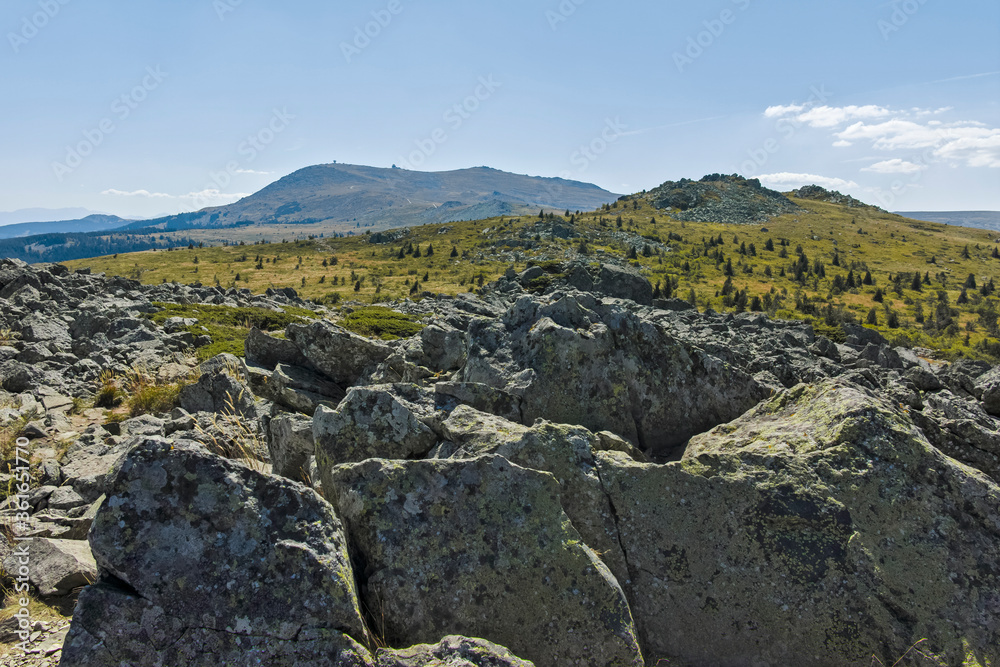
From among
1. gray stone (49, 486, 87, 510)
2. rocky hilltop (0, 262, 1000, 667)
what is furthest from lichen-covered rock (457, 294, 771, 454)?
gray stone (49, 486, 87, 510)

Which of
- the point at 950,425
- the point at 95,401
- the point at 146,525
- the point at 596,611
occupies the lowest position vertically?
the point at 95,401

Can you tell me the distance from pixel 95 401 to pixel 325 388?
6.20 metres

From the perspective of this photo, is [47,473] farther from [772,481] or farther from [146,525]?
[772,481]

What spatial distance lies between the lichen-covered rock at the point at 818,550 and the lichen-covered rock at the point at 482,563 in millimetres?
731

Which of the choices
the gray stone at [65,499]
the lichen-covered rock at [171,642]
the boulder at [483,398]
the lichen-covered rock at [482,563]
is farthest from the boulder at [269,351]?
the lichen-covered rock at [171,642]

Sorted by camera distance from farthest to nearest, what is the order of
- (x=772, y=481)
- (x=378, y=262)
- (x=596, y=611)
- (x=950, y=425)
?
1. (x=378, y=262)
2. (x=950, y=425)
3. (x=772, y=481)
4. (x=596, y=611)

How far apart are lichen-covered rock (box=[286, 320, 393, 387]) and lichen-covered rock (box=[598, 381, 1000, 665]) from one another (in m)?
7.23

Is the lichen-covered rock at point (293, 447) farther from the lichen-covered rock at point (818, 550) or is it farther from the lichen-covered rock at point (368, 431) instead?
the lichen-covered rock at point (818, 550)

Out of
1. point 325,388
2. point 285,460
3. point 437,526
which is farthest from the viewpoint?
point 325,388

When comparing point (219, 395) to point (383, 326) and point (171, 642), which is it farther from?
point (383, 326)

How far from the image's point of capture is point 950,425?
21.4ft

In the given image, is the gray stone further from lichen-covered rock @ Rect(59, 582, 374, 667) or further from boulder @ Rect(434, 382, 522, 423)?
boulder @ Rect(434, 382, 522, 423)

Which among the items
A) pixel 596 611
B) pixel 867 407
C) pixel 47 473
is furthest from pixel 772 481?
pixel 47 473

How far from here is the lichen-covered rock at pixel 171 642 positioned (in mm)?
3346
